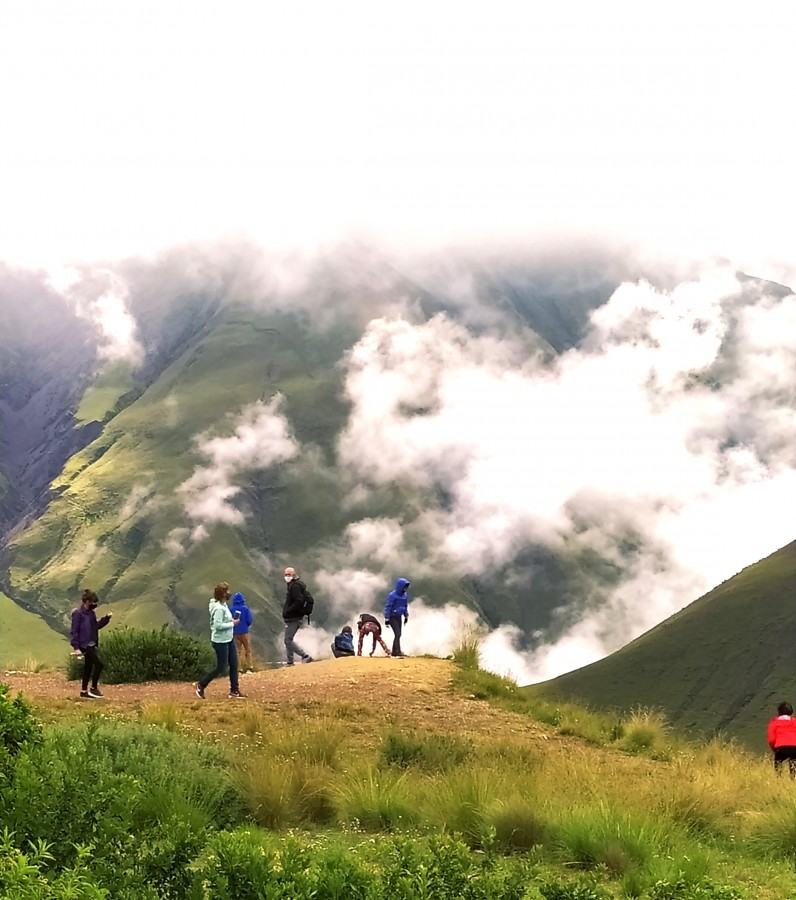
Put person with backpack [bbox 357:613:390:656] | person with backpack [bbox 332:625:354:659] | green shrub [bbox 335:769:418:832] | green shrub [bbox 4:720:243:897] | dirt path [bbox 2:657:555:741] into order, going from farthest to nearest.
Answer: person with backpack [bbox 332:625:354:659] < person with backpack [bbox 357:613:390:656] < dirt path [bbox 2:657:555:741] < green shrub [bbox 335:769:418:832] < green shrub [bbox 4:720:243:897]

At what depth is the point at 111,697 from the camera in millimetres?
16688

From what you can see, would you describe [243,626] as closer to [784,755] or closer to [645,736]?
[645,736]

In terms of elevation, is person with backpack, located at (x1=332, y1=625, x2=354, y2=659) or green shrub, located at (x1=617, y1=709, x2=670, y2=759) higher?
person with backpack, located at (x1=332, y1=625, x2=354, y2=659)

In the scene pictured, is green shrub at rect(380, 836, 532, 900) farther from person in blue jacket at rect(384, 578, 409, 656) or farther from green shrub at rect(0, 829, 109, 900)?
person in blue jacket at rect(384, 578, 409, 656)

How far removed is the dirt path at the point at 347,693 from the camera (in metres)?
15.6

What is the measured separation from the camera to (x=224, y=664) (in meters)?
16.0

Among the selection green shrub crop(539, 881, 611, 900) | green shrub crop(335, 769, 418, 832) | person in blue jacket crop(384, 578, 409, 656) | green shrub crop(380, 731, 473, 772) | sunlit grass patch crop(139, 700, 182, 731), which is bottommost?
green shrub crop(539, 881, 611, 900)

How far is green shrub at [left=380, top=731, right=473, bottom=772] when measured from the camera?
11.3 m

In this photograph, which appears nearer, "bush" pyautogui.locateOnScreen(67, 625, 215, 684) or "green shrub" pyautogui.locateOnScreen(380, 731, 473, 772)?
"green shrub" pyautogui.locateOnScreen(380, 731, 473, 772)

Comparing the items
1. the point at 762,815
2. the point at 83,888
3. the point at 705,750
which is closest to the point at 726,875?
the point at 762,815

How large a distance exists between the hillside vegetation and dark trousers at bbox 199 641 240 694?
1.42 ft

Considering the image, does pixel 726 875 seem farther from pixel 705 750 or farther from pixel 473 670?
pixel 473 670

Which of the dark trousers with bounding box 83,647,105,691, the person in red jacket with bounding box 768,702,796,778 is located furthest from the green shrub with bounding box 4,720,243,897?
the person in red jacket with bounding box 768,702,796,778

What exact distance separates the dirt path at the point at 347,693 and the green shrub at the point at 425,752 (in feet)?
8.44
